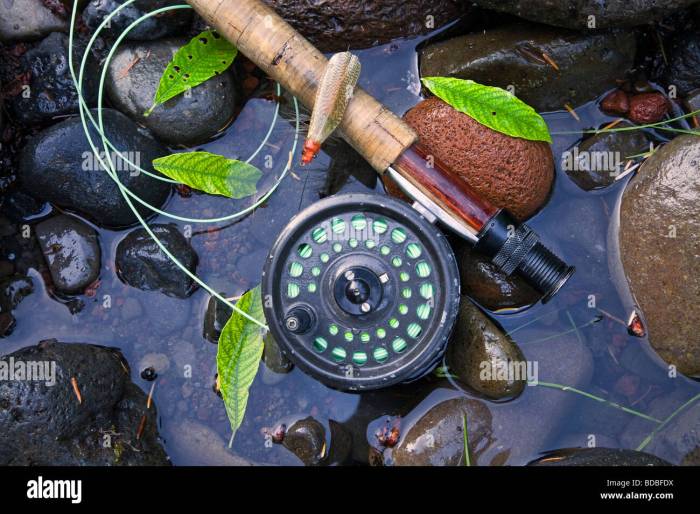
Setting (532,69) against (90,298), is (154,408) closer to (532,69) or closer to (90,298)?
(90,298)

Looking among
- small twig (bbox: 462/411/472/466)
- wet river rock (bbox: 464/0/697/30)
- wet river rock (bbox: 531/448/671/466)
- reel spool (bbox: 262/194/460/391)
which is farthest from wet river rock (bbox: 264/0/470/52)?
wet river rock (bbox: 531/448/671/466)

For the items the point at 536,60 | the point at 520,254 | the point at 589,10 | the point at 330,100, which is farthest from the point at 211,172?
the point at 589,10

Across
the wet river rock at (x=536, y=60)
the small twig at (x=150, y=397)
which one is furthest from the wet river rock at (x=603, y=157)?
the small twig at (x=150, y=397)

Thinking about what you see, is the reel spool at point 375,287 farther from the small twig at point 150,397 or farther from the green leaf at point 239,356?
the small twig at point 150,397

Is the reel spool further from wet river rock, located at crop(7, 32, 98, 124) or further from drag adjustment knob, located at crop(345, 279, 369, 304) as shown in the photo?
wet river rock, located at crop(7, 32, 98, 124)
